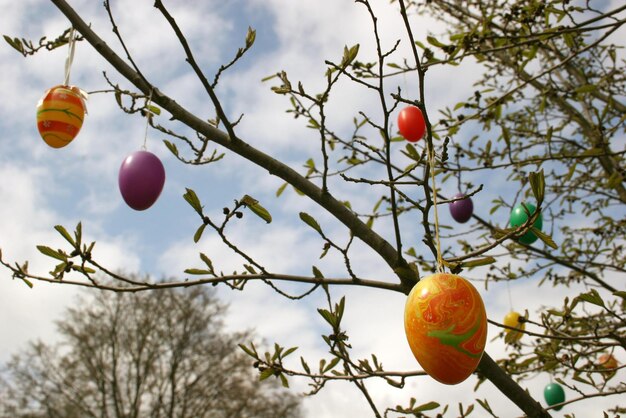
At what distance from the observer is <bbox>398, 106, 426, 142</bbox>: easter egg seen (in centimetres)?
327

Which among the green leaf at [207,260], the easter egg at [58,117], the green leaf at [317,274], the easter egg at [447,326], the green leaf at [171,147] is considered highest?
the easter egg at [58,117]

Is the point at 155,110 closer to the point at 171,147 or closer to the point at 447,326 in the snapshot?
the point at 171,147

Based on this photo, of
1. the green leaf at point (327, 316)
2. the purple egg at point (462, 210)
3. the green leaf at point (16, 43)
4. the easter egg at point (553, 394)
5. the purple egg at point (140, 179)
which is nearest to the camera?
the green leaf at point (327, 316)

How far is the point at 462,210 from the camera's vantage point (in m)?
3.46

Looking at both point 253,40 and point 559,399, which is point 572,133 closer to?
point 559,399

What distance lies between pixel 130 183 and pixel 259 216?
0.76 metres

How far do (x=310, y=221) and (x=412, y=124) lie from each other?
1.85 meters

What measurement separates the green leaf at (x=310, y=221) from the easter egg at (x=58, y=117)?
1.22m

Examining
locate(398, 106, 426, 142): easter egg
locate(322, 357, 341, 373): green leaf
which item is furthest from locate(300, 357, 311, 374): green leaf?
locate(398, 106, 426, 142): easter egg

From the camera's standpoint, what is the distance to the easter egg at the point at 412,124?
327 centimetres

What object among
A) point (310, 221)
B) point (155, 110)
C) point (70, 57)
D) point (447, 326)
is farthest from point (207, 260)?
point (70, 57)

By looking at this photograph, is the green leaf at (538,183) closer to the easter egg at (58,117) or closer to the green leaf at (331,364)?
the green leaf at (331,364)

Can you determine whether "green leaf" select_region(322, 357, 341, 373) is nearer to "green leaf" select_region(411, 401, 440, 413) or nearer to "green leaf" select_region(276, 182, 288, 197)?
"green leaf" select_region(411, 401, 440, 413)

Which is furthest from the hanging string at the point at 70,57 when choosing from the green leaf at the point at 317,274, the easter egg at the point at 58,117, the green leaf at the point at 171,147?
the green leaf at the point at 317,274
